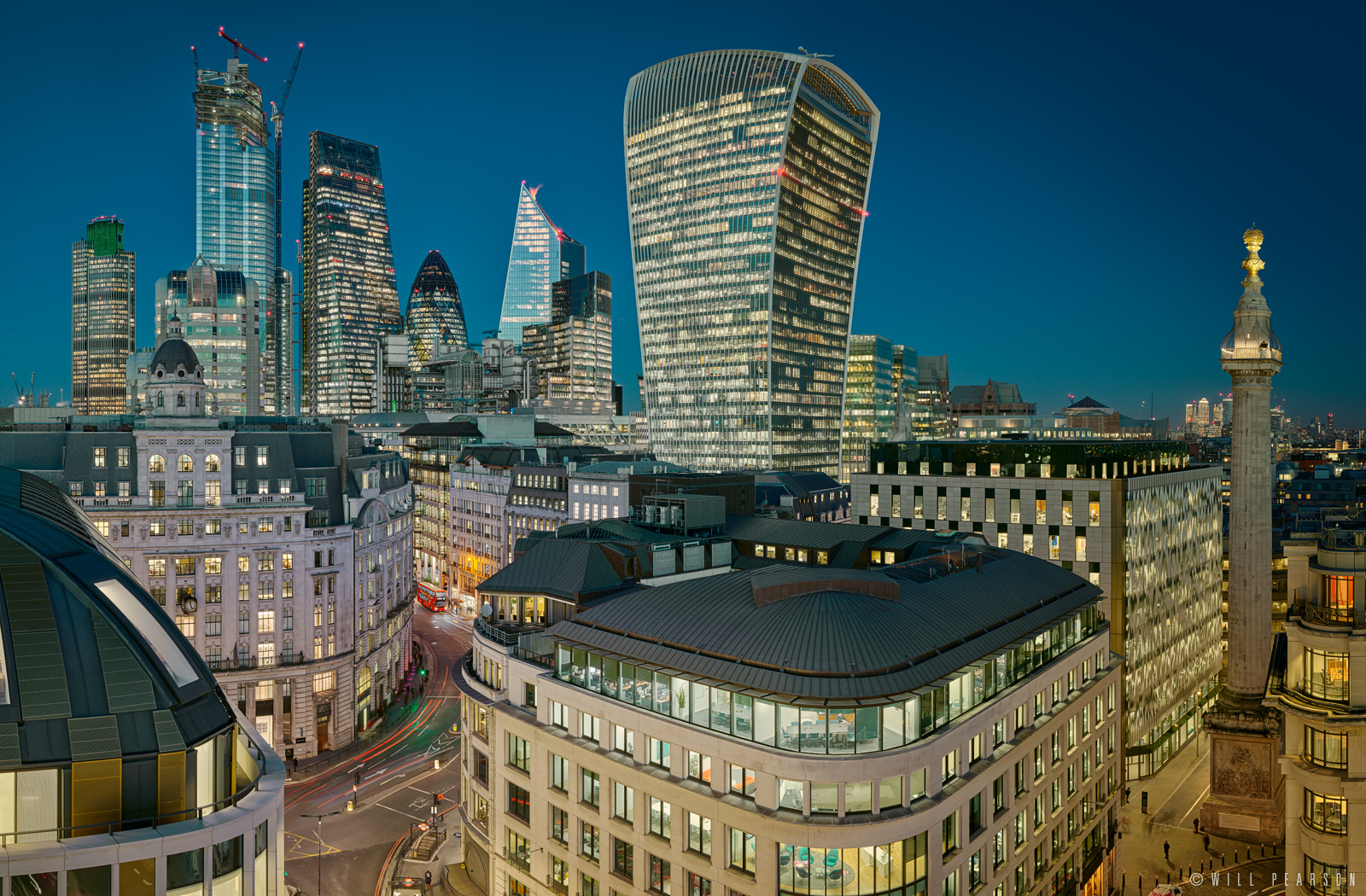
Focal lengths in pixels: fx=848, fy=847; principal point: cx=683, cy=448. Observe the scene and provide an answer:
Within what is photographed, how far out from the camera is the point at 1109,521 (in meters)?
93.2

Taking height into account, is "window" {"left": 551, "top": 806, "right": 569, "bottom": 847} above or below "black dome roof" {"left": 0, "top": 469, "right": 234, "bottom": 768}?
below

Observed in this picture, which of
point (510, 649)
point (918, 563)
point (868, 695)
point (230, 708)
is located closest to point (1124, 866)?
point (918, 563)

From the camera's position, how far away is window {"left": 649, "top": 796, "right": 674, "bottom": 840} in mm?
48719

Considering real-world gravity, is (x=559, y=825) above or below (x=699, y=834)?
below

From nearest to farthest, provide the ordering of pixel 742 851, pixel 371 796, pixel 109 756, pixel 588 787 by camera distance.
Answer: pixel 109 756
pixel 742 851
pixel 588 787
pixel 371 796

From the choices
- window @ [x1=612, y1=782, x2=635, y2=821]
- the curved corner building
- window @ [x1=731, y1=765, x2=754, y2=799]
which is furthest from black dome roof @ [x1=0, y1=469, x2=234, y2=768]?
window @ [x1=612, y1=782, x2=635, y2=821]

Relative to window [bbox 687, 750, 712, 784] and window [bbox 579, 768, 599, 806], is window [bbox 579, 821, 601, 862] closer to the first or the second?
window [bbox 579, 768, 599, 806]

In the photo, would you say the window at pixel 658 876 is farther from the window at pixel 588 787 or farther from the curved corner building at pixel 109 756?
the curved corner building at pixel 109 756

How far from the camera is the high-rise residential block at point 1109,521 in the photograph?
94.2 metres

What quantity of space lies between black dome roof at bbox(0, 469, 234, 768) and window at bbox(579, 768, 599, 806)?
2790 centimetres

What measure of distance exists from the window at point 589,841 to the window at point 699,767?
381 inches

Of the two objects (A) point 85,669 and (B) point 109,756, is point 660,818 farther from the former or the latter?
(A) point 85,669

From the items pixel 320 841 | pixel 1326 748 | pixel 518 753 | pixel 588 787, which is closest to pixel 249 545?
pixel 320 841

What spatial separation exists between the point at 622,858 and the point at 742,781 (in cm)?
1105
